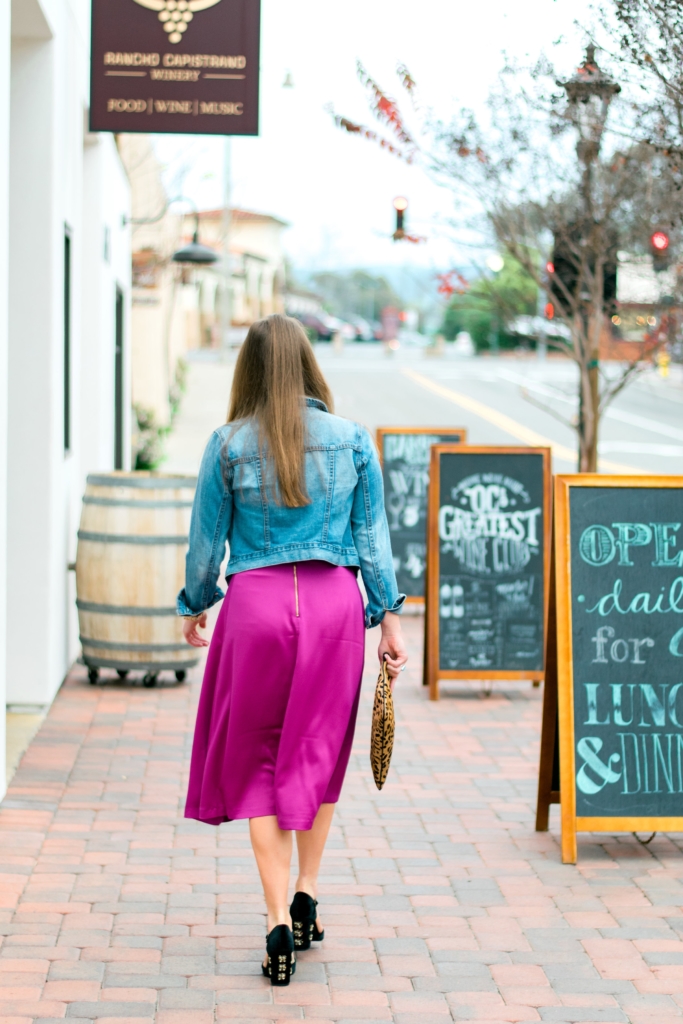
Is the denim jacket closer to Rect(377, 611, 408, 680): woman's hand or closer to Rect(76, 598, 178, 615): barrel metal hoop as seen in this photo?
Rect(377, 611, 408, 680): woman's hand

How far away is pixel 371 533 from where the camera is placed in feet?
12.8

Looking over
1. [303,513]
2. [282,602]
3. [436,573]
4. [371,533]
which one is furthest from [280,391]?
[436,573]

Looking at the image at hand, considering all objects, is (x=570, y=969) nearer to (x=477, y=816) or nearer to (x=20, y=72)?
(x=477, y=816)

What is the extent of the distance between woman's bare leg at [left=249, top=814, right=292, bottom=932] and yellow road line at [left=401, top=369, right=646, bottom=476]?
693 inches

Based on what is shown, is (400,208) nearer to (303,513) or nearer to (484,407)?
(303,513)

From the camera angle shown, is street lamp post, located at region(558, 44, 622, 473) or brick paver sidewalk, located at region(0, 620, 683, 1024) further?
street lamp post, located at region(558, 44, 622, 473)

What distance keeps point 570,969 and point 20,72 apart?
5.07 m

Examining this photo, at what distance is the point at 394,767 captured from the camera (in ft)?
20.1

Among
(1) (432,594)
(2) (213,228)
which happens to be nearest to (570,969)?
(1) (432,594)

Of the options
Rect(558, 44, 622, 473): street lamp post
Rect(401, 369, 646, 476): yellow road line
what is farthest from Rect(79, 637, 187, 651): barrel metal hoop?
Rect(401, 369, 646, 476): yellow road line

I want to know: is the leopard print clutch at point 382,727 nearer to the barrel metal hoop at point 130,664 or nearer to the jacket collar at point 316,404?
the jacket collar at point 316,404

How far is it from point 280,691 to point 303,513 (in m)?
0.51

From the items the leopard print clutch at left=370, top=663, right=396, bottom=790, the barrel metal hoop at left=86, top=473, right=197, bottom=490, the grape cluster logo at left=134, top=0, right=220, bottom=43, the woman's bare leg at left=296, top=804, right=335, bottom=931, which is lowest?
the woman's bare leg at left=296, top=804, right=335, bottom=931

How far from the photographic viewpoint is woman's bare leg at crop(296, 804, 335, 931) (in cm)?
391
